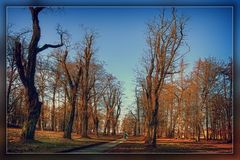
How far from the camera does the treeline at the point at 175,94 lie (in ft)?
19.3

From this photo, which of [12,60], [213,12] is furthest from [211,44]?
[12,60]

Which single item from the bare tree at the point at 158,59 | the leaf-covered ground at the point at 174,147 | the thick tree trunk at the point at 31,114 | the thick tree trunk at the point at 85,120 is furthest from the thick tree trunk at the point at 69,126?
the bare tree at the point at 158,59

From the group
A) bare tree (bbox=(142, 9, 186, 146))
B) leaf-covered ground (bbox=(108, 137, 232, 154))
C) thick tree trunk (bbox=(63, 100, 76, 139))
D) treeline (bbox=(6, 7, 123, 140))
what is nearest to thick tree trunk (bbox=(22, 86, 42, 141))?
treeline (bbox=(6, 7, 123, 140))

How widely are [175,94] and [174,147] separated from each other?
59 centimetres

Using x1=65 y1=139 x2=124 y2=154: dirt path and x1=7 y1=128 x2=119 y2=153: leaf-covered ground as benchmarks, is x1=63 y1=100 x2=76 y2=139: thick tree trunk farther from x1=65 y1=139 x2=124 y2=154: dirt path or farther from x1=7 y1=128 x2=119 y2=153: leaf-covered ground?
x1=65 y1=139 x2=124 y2=154: dirt path

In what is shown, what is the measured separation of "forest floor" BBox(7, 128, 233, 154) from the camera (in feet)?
19.1

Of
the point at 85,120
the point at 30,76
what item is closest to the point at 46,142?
the point at 85,120

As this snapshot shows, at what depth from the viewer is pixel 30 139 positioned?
5.86m

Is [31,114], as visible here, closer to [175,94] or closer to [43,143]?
[43,143]

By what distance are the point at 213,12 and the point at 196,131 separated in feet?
4.40

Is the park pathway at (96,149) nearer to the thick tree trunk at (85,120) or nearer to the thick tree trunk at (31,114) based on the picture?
the thick tree trunk at (85,120)

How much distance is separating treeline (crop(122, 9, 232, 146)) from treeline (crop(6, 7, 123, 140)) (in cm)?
30

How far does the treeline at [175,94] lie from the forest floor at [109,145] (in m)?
0.08

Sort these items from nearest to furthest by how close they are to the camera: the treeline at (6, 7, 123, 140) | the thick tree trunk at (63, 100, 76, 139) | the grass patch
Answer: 1. the grass patch
2. the treeline at (6, 7, 123, 140)
3. the thick tree trunk at (63, 100, 76, 139)
